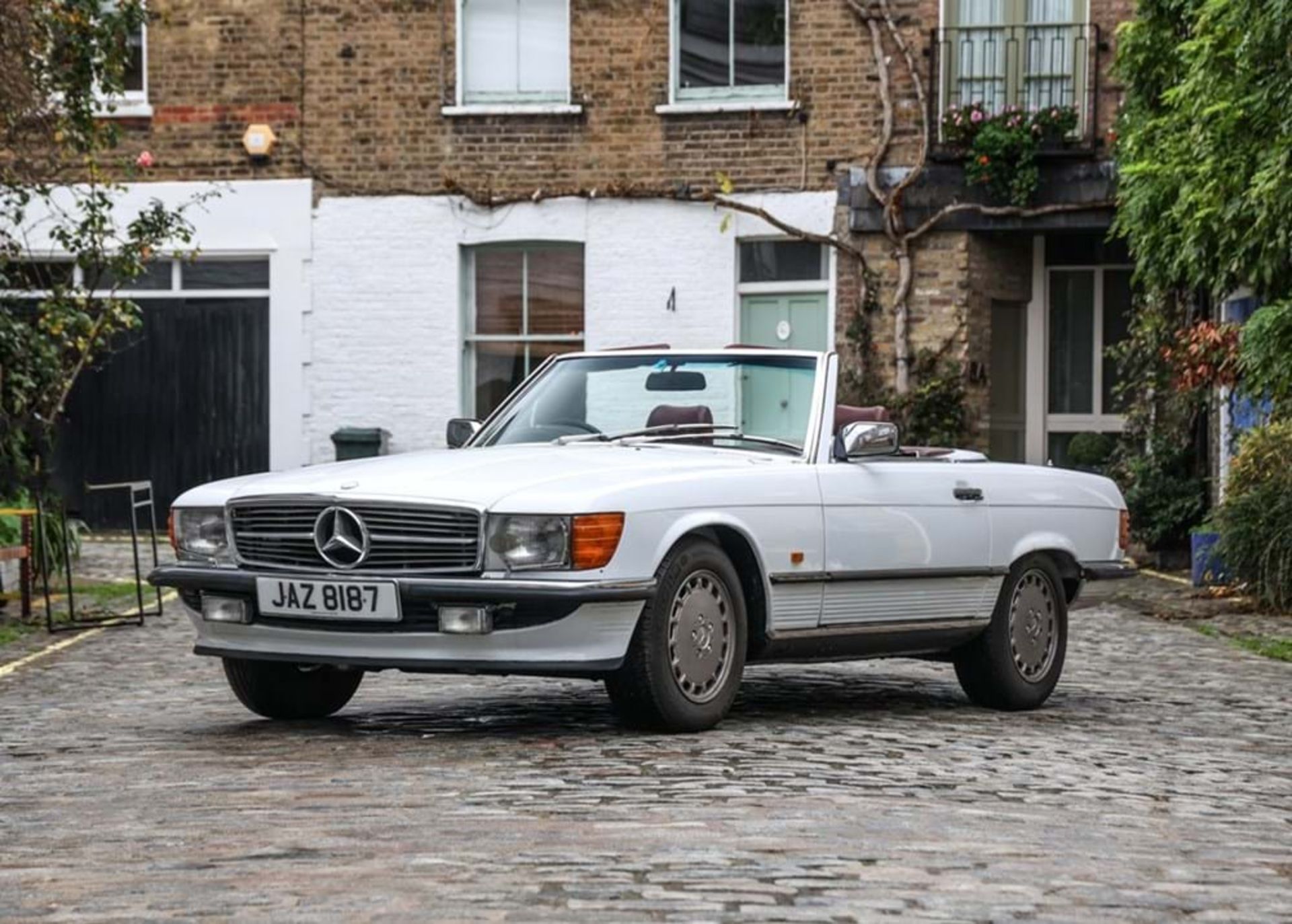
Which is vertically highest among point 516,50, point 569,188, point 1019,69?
point 516,50

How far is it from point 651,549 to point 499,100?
1799cm

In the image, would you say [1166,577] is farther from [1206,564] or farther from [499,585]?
[499,585]

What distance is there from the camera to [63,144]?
60.6 feet

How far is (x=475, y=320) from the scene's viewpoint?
88.6 feet

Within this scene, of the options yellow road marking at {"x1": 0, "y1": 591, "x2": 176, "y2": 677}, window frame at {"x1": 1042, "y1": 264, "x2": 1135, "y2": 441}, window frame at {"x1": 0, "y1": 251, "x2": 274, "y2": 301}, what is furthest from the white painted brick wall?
yellow road marking at {"x1": 0, "y1": 591, "x2": 176, "y2": 677}

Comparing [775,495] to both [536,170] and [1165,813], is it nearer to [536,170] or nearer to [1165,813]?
[1165,813]

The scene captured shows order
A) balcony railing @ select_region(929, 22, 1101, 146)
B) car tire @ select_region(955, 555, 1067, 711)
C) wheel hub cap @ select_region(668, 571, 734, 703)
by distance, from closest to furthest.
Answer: wheel hub cap @ select_region(668, 571, 734, 703), car tire @ select_region(955, 555, 1067, 711), balcony railing @ select_region(929, 22, 1101, 146)

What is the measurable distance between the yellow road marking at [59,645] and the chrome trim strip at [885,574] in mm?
4987

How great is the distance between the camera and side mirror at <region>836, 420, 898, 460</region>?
10477mm

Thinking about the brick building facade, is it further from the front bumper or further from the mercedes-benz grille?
the front bumper

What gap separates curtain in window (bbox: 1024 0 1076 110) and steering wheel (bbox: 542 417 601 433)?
15.2 meters

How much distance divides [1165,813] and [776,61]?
18.9 metres

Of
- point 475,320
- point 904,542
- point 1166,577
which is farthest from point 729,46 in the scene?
point 904,542

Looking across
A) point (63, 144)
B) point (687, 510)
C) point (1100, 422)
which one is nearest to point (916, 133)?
point (1100, 422)
